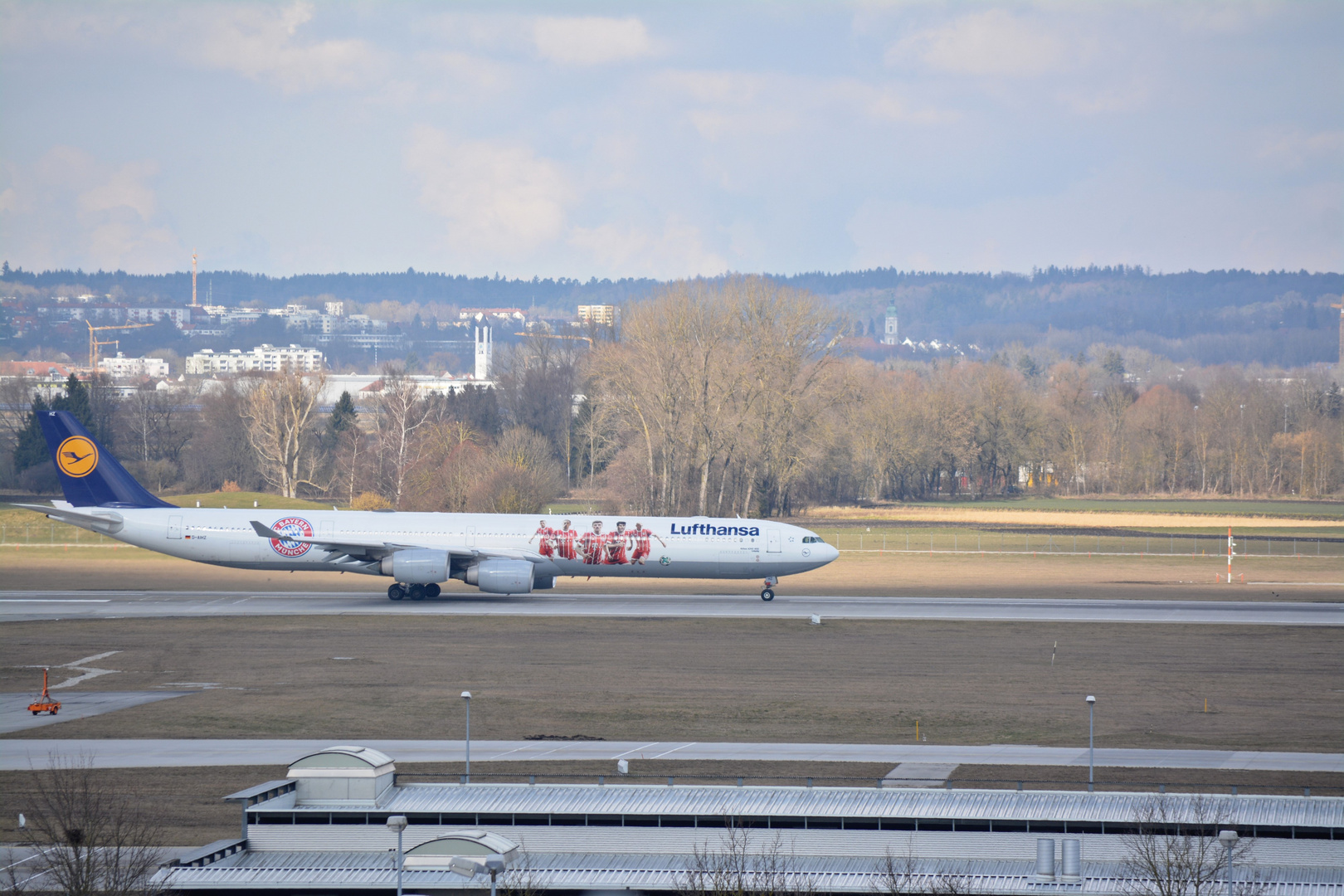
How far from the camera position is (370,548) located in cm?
4691

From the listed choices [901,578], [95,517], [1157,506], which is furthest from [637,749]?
[1157,506]

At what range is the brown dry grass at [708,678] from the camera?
27.2 m

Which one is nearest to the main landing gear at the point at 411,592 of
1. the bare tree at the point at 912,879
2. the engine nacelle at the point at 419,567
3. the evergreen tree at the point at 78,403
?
the engine nacelle at the point at 419,567

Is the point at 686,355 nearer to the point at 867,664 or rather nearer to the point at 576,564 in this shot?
the point at 576,564

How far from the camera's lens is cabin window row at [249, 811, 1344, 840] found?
678 inches

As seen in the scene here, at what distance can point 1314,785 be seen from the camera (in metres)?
22.4

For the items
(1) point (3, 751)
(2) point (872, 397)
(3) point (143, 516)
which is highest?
(2) point (872, 397)

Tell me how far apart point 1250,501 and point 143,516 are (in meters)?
110

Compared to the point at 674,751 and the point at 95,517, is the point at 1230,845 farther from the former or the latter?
the point at 95,517

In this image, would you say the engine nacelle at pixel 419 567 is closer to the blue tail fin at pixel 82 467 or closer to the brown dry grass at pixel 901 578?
the brown dry grass at pixel 901 578

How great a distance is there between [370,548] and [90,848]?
31966 mm

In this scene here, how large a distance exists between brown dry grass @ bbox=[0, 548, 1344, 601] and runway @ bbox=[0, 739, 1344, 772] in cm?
2594

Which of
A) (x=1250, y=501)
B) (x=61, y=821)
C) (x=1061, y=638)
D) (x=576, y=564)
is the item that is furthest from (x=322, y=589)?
(x=1250, y=501)

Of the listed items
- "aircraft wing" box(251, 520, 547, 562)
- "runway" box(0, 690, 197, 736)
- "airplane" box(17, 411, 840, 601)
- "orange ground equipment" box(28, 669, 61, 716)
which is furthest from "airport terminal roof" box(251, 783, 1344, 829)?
"aircraft wing" box(251, 520, 547, 562)
